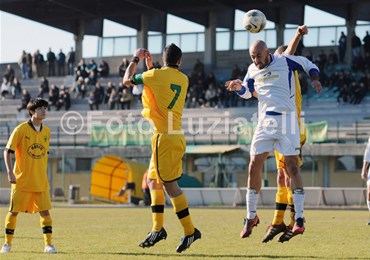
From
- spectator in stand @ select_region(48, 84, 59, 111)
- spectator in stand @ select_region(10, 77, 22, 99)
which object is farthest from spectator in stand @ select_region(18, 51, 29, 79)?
spectator in stand @ select_region(48, 84, 59, 111)

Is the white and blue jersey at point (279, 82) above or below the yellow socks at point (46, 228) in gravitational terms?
above

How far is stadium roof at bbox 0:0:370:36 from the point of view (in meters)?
54.8

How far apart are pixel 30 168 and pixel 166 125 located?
208 cm

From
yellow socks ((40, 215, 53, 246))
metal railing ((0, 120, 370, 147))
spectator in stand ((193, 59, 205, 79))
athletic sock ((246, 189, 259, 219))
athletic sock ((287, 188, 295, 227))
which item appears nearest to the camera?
yellow socks ((40, 215, 53, 246))

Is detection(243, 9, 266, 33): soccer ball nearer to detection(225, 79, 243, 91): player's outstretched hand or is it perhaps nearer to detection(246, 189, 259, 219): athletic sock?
detection(225, 79, 243, 91): player's outstretched hand

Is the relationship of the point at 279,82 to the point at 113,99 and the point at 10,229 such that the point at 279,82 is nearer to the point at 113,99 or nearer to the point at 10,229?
the point at 10,229

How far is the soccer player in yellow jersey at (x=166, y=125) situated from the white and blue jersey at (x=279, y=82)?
1.29m

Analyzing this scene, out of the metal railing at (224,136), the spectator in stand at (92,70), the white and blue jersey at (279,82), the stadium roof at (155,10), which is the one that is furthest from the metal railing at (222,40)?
the white and blue jersey at (279,82)

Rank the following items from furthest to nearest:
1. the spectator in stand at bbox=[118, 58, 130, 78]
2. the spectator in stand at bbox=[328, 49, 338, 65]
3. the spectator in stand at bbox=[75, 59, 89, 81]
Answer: the spectator in stand at bbox=[75, 59, 89, 81], the spectator in stand at bbox=[118, 58, 130, 78], the spectator in stand at bbox=[328, 49, 338, 65]

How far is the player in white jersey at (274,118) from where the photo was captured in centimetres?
1319

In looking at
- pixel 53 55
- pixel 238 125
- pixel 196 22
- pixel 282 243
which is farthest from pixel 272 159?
pixel 282 243

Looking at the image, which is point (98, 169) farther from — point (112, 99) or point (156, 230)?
point (156, 230)

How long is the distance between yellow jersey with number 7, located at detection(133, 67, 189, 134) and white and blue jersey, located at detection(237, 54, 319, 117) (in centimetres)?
132

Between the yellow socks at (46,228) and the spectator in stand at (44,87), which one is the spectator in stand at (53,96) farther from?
the yellow socks at (46,228)
